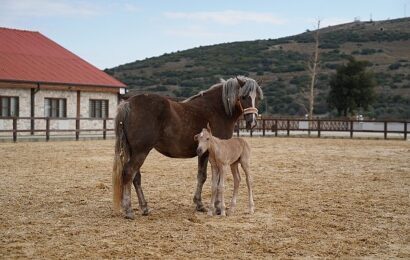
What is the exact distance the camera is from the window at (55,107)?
94.6 feet

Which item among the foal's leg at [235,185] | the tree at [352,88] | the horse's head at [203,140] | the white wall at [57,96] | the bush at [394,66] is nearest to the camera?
the horse's head at [203,140]

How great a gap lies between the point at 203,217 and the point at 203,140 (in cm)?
110

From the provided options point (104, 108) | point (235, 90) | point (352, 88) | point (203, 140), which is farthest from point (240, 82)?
point (352, 88)

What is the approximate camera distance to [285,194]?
33.6 ft

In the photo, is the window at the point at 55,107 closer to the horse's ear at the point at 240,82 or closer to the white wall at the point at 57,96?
the white wall at the point at 57,96

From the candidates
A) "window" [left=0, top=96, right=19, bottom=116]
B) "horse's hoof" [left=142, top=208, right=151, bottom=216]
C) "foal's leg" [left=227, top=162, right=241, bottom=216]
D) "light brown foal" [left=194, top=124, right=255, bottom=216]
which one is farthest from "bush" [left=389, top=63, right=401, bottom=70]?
"horse's hoof" [left=142, top=208, right=151, bottom=216]

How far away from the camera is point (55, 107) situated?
29.2 metres

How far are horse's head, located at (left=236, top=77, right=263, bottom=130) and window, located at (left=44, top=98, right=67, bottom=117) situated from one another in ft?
71.6

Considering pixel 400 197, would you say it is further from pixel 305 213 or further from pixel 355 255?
pixel 355 255

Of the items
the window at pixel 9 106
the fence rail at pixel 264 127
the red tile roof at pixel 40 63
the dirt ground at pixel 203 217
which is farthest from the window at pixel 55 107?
the dirt ground at pixel 203 217

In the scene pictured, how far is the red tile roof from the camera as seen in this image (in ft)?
92.3

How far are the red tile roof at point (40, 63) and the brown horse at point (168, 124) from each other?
20.2 meters

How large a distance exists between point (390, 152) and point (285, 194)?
11328mm

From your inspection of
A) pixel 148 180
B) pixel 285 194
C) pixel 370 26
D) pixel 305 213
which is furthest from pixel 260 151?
pixel 370 26
